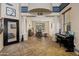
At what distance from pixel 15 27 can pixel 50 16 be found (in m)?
0.79

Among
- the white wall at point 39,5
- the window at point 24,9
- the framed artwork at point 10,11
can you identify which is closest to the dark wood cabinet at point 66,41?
the white wall at point 39,5

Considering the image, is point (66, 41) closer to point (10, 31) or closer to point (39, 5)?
point (39, 5)

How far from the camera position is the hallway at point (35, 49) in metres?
2.94

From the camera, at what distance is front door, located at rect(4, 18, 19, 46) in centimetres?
301

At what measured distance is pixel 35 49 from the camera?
3.04 metres

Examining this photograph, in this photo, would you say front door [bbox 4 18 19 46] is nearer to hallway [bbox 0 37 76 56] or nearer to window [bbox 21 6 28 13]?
hallway [bbox 0 37 76 56]

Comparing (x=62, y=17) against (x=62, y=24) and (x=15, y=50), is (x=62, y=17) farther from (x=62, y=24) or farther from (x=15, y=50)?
(x=15, y=50)

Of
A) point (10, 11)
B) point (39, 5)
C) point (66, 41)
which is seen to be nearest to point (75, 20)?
point (66, 41)

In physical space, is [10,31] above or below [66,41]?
above

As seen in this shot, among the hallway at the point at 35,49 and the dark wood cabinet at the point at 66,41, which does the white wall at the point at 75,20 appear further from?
the hallway at the point at 35,49

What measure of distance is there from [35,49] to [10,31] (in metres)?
0.65

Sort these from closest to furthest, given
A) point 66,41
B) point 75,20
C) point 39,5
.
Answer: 1. point 39,5
2. point 75,20
3. point 66,41

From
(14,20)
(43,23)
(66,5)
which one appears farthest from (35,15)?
(66,5)

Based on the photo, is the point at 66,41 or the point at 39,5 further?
the point at 66,41
